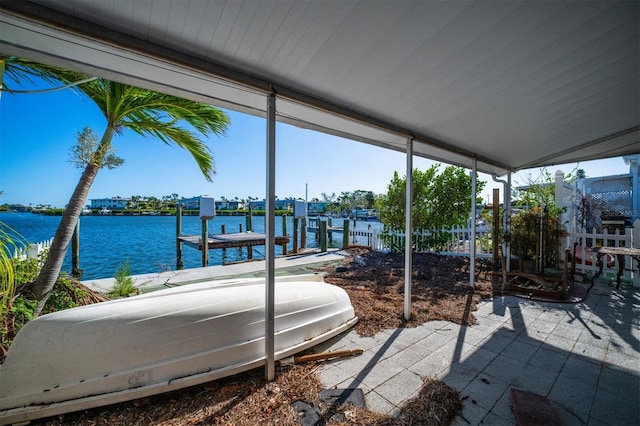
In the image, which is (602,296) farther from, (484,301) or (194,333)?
(194,333)

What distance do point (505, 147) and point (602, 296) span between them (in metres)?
2.94

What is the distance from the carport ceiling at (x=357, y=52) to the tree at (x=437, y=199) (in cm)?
515

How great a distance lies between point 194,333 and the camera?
6.31 feet

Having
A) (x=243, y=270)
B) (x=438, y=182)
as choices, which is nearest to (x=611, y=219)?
(x=438, y=182)

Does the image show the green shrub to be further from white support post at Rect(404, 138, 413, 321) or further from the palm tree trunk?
white support post at Rect(404, 138, 413, 321)

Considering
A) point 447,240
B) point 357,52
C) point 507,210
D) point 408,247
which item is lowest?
point 447,240

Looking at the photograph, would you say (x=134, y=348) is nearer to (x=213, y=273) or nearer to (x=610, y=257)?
(x=213, y=273)

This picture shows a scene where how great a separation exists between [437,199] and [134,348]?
326 inches

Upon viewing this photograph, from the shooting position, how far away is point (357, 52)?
1615 mm

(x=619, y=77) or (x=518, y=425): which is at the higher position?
(x=619, y=77)

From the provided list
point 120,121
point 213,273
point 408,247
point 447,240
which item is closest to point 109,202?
point 213,273

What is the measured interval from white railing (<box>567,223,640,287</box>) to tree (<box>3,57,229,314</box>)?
22.2 ft

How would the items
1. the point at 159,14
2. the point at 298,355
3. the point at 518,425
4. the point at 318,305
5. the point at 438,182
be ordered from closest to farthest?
1. the point at 159,14
2. the point at 518,425
3. the point at 298,355
4. the point at 318,305
5. the point at 438,182

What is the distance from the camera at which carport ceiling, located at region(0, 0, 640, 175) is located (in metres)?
1.27
